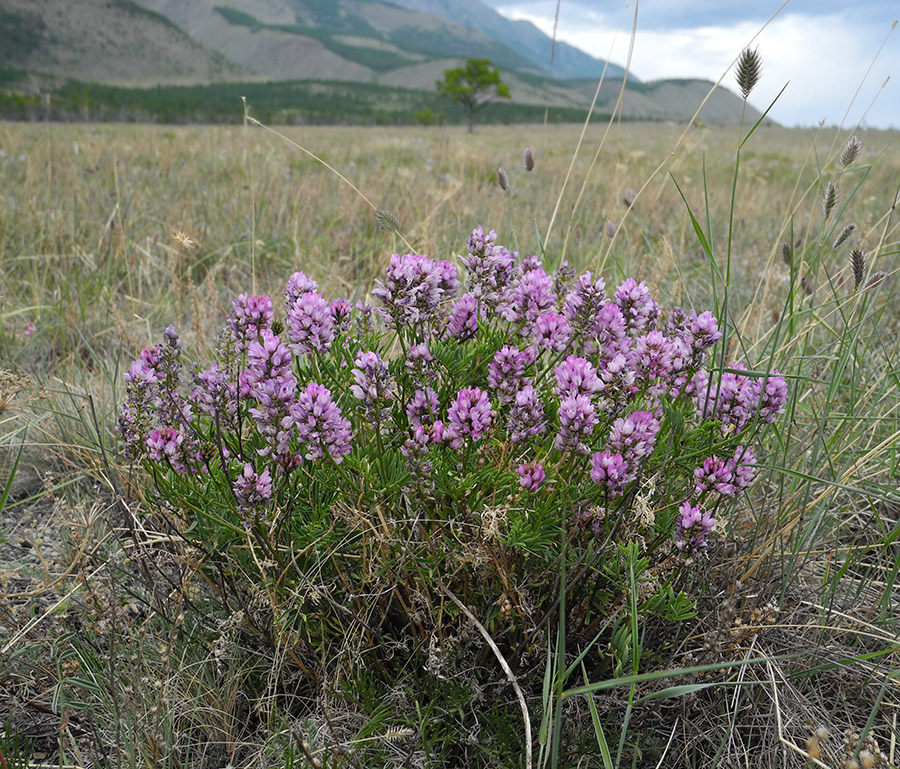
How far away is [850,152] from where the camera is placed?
8.09ft

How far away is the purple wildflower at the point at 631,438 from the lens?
146cm

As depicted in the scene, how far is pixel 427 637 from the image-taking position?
1.70 m

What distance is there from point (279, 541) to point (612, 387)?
1.01 meters

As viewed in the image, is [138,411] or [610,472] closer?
[610,472]

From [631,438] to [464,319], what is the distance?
1.98ft

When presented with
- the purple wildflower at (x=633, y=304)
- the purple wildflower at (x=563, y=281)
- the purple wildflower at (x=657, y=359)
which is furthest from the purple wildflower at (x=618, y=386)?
the purple wildflower at (x=563, y=281)

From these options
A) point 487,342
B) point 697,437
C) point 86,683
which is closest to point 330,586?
point 86,683

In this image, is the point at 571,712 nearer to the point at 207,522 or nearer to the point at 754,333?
the point at 207,522

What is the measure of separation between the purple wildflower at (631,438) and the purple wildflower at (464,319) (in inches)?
21.1

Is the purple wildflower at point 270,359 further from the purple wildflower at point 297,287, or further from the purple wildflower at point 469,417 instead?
the purple wildflower at point 469,417

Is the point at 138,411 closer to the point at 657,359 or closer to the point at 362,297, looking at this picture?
the point at 657,359

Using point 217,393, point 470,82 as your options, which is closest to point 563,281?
point 217,393

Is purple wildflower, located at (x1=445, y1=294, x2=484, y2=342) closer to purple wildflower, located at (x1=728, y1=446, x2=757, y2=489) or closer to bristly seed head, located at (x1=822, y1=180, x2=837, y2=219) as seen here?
purple wildflower, located at (x1=728, y1=446, x2=757, y2=489)

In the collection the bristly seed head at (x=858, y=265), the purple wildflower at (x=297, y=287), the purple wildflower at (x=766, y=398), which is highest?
the bristly seed head at (x=858, y=265)
